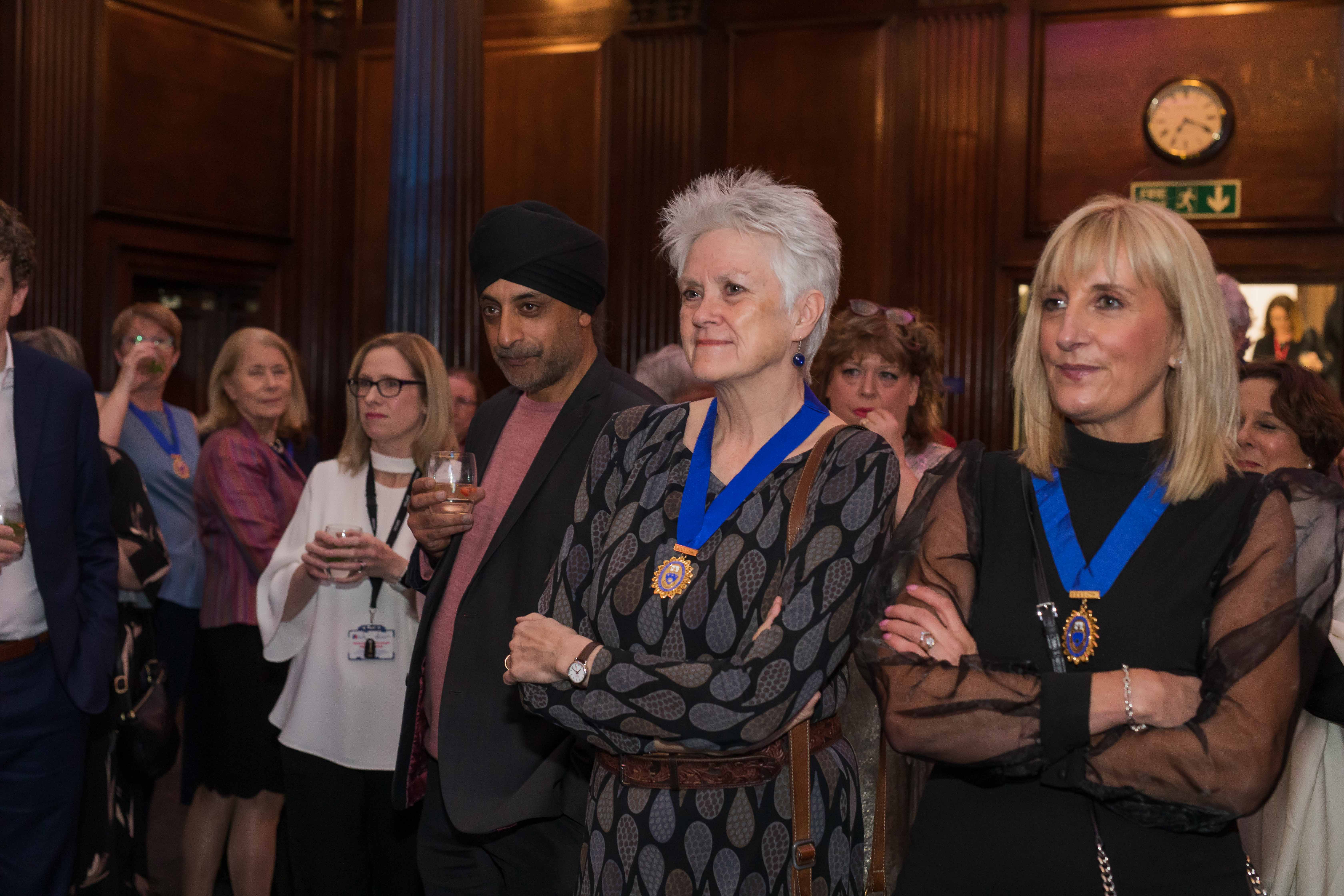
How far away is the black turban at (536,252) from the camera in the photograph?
2.50 metres

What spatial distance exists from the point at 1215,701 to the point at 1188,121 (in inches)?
241

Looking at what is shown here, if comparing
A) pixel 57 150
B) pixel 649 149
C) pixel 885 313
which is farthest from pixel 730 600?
pixel 57 150

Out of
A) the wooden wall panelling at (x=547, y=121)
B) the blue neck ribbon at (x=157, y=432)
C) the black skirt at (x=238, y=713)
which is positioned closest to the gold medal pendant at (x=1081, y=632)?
the black skirt at (x=238, y=713)

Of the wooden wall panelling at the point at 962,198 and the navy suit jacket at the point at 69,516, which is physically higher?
the wooden wall panelling at the point at 962,198

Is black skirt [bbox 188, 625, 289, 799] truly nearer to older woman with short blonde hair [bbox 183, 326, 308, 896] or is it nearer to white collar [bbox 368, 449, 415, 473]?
older woman with short blonde hair [bbox 183, 326, 308, 896]

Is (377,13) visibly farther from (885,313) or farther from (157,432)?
(885,313)

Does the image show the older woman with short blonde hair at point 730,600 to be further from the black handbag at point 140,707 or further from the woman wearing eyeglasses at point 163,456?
the woman wearing eyeglasses at point 163,456

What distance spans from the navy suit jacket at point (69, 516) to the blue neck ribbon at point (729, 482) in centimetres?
175

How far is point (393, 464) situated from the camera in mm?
3326

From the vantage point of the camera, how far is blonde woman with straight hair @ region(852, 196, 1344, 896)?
4.92 feet

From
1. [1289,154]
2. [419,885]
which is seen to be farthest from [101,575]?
[1289,154]

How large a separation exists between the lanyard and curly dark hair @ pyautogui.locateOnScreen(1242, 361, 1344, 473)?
2.20 meters

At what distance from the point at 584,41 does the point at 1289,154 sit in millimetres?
4393

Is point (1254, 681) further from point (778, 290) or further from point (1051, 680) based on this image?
point (778, 290)
